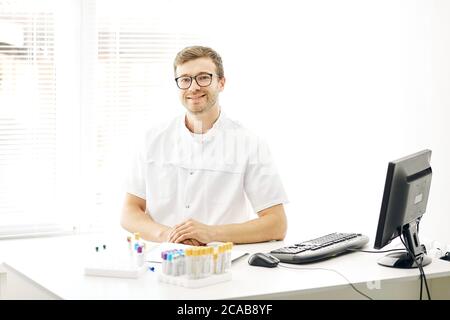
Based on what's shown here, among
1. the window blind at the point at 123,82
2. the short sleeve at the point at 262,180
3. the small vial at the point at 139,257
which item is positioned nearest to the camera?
the small vial at the point at 139,257

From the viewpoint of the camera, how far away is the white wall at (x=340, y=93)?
10.6 ft

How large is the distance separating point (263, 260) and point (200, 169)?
2.71 ft

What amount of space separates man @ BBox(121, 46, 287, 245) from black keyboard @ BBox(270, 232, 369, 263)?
44 cm

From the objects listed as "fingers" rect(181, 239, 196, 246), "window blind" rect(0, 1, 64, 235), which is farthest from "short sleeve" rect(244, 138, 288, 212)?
"window blind" rect(0, 1, 64, 235)

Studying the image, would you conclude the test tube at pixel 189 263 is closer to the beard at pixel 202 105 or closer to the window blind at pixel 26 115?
the beard at pixel 202 105

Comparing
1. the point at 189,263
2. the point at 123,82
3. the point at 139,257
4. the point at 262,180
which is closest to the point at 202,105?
the point at 262,180

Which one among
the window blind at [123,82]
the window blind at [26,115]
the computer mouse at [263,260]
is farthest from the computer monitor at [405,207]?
the window blind at [26,115]

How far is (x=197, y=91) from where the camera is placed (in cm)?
329

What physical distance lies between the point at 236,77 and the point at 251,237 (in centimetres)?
136

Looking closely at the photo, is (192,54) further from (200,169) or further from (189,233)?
(189,233)

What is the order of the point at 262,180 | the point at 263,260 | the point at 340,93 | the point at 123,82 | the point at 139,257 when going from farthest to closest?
1. the point at 123,82
2. the point at 340,93
3. the point at 262,180
4. the point at 263,260
5. the point at 139,257

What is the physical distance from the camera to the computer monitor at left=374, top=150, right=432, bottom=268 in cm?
248

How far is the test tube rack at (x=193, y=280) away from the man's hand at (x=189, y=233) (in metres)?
0.48
